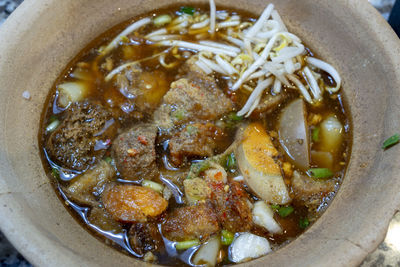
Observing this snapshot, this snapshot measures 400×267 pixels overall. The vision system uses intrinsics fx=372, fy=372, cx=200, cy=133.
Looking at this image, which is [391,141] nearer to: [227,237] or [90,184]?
[227,237]

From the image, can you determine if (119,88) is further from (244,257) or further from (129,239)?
Result: (244,257)

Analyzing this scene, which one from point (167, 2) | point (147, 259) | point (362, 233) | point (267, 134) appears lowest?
point (147, 259)

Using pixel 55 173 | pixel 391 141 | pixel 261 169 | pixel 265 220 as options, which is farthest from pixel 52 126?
pixel 391 141

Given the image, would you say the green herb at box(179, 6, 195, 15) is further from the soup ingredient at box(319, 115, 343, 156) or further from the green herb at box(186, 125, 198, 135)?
the soup ingredient at box(319, 115, 343, 156)

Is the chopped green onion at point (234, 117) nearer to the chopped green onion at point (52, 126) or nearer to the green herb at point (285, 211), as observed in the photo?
the green herb at point (285, 211)

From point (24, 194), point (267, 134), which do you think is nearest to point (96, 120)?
point (24, 194)

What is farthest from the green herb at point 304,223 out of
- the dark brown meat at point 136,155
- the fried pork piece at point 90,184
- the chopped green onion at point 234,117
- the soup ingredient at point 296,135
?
the fried pork piece at point 90,184

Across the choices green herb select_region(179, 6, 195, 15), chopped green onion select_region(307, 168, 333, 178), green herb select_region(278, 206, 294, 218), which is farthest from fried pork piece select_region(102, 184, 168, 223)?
green herb select_region(179, 6, 195, 15)
